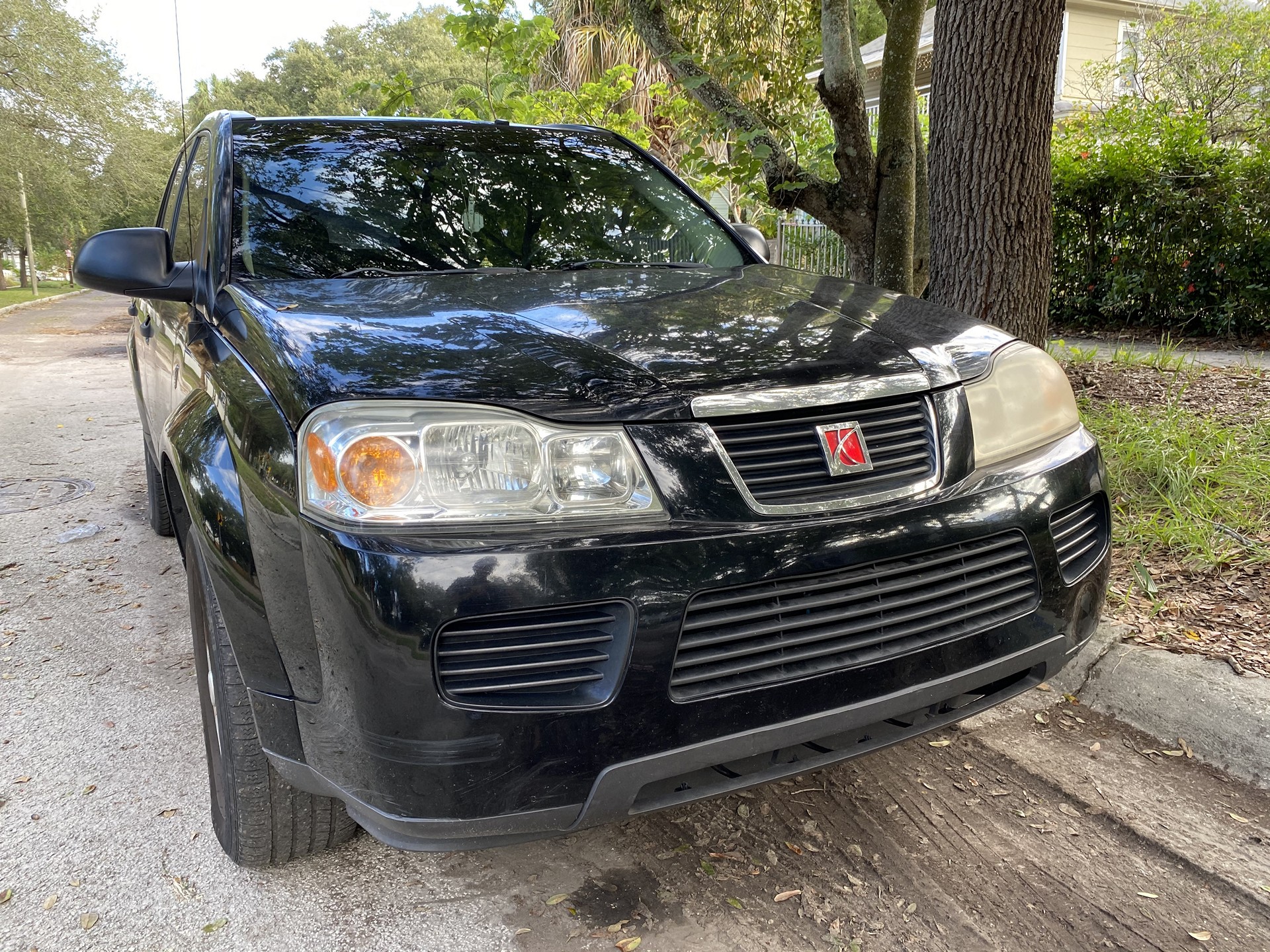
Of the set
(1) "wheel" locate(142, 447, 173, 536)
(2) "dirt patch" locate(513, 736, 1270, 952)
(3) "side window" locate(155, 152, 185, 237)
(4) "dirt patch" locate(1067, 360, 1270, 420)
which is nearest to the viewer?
(2) "dirt patch" locate(513, 736, 1270, 952)

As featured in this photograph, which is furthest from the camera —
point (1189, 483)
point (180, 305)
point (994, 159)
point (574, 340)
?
point (994, 159)

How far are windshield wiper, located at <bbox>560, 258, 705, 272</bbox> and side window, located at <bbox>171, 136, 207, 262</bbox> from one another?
3.36 ft

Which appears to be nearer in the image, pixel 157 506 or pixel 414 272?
pixel 414 272

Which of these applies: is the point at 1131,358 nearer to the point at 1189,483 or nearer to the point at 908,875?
the point at 1189,483

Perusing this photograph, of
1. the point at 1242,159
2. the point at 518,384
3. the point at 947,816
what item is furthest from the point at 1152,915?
the point at 1242,159

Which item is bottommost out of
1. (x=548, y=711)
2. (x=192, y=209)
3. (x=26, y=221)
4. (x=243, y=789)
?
(x=243, y=789)

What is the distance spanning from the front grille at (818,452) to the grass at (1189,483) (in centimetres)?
199

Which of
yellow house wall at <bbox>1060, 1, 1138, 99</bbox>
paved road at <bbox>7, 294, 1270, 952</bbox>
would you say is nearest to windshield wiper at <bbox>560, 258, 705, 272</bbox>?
paved road at <bbox>7, 294, 1270, 952</bbox>

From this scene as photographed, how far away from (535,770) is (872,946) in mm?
835

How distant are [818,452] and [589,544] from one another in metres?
0.49

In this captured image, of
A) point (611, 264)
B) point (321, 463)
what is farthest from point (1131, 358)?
point (321, 463)

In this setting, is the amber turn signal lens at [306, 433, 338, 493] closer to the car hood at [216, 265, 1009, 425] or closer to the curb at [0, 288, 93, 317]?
the car hood at [216, 265, 1009, 425]

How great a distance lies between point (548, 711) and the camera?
1.57 meters

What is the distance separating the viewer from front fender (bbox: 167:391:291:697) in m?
1.75
